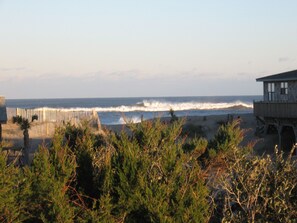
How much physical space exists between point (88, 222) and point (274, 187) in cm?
335

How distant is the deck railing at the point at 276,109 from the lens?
1414 inches

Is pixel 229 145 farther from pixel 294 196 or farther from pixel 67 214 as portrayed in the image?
pixel 67 214

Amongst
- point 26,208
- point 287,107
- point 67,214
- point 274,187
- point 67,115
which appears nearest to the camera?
point 67,214

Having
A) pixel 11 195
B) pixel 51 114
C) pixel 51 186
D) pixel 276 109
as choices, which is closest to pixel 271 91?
pixel 276 109

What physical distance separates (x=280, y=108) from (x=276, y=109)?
2.18ft

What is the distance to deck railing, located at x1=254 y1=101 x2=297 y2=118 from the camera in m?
35.9

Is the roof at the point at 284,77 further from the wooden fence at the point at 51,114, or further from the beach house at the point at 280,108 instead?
the wooden fence at the point at 51,114

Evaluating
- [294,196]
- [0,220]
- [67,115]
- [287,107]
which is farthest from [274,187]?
[67,115]

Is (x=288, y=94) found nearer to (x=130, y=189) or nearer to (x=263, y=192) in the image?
(x=263, y=192)

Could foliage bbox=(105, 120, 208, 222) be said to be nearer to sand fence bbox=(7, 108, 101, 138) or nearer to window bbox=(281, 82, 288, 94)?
window bbox=(281, 82, 288, 94)

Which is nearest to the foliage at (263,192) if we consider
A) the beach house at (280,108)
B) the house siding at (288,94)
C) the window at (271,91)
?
the beach house at (280,108)

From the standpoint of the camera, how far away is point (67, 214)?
9.41 meters

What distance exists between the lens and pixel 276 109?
125 ft

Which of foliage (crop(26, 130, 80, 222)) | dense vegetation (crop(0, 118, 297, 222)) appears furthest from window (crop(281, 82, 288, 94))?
foliage (crop(26, 130, 80, 222))
